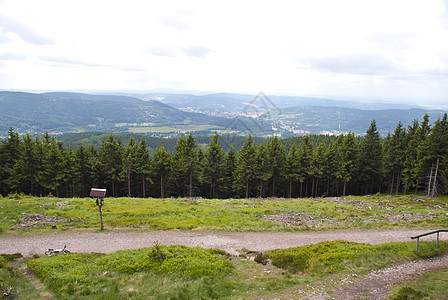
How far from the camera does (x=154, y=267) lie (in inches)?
485

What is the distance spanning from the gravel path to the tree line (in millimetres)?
27195

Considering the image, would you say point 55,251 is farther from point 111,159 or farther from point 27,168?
point 27,168

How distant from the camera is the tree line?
4191 cm

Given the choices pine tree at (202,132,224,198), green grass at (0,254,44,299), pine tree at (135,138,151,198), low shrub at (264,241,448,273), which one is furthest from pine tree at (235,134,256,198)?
green grass at (0,254,44,299)

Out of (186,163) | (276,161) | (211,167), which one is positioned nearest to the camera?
(186,163)

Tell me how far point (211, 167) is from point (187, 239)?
33.0 metres

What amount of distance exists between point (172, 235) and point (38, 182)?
3664 cm

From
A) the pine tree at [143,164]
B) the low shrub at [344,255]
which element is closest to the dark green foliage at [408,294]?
the low shrub at [344,255]

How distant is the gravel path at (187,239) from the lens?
1576 cm

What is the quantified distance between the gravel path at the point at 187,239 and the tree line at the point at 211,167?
1071 inches

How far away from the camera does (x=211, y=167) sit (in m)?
50.2

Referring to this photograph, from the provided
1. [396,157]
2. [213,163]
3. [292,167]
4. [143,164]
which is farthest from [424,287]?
[143,164]

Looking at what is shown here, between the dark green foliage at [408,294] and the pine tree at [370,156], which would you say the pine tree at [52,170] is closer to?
the dark green foliage at [408,294]

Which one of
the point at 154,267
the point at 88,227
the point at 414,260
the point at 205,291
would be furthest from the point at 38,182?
the point at 414,260
